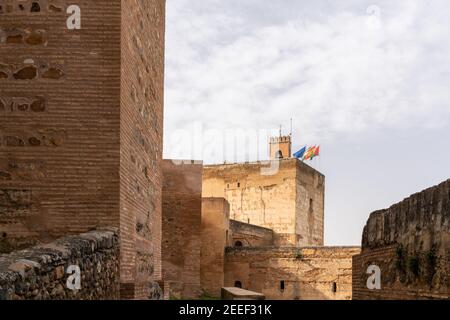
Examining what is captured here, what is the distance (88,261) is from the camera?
5672mm

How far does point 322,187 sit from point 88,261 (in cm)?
3664

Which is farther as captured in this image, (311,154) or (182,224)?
(311,154)

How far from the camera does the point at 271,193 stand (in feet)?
122

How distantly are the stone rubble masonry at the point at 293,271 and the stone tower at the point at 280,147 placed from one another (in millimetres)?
16736

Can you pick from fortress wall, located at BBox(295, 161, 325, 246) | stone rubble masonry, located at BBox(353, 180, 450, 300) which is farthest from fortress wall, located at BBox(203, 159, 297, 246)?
stone rubble masonry, located at BBox(353, 180, 450, 300)

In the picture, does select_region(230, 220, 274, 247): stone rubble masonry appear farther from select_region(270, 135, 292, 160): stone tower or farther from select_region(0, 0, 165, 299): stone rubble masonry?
select_region(0, 0, 165, 299): stone rubble masonry

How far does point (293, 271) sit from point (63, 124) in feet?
62.9

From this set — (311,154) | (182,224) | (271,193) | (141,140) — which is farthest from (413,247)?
(311,154)

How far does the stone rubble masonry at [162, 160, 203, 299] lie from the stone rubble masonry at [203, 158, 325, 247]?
48.5 feet

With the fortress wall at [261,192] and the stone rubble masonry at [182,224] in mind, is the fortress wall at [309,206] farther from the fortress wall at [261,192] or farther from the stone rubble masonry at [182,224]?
the stone rubble masonry at [182,224]

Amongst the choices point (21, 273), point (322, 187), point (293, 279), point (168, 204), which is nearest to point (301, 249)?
point (293, 279)

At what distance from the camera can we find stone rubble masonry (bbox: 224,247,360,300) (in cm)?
2439

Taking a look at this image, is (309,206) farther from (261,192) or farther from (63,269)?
(63,269)
